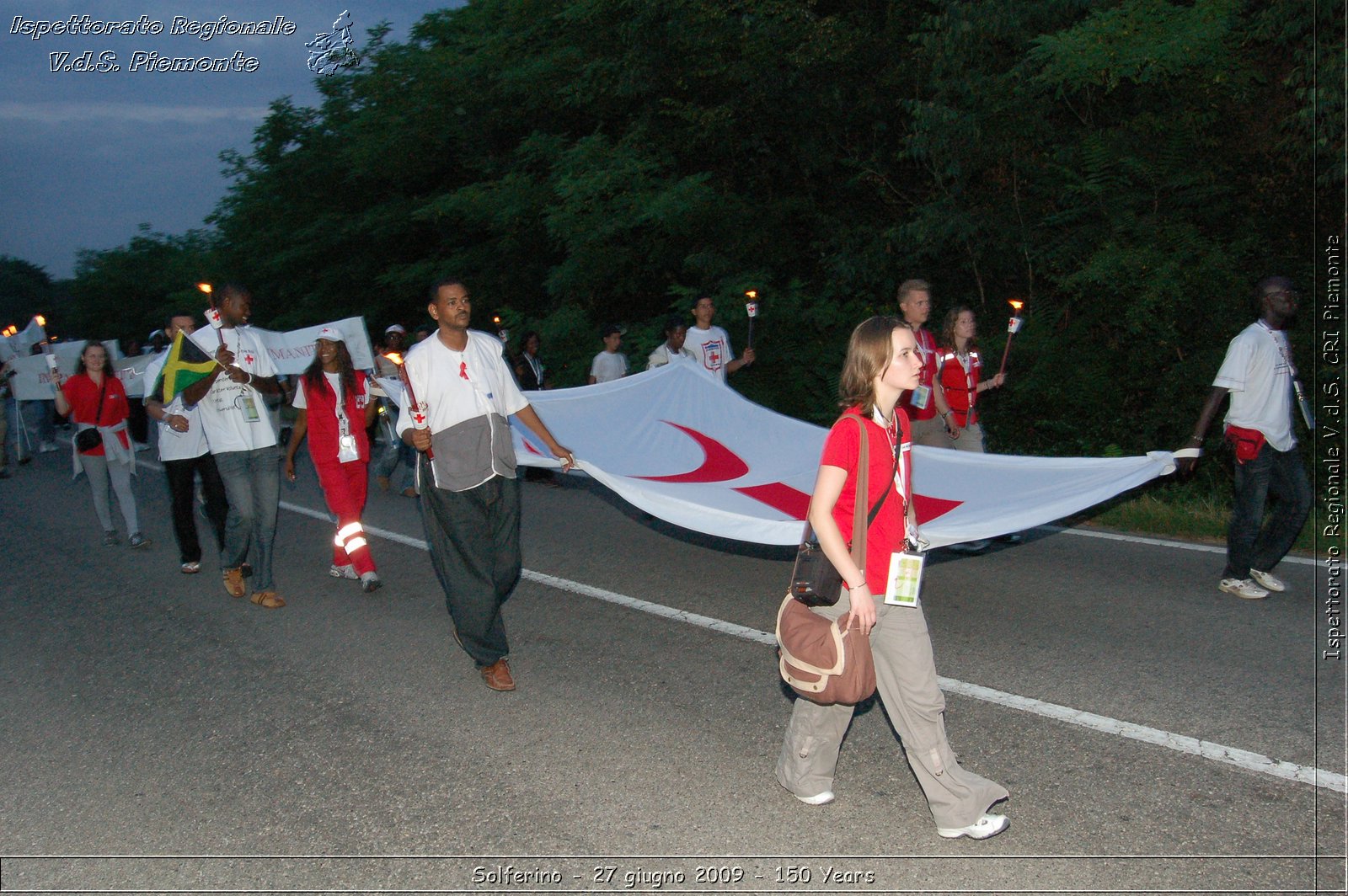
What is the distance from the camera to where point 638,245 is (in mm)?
18188

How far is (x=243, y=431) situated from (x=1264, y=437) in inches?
262

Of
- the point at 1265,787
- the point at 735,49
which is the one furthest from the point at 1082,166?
the point at 1265,787

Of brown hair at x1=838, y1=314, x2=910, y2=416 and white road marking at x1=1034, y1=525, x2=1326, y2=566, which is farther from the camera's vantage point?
white road marking at x1=1034, y1=525, x2=1326, y2=566

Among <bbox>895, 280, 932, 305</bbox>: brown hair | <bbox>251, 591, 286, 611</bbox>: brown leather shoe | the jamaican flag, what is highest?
<bbox>895, 280, 932, 305</bbox>: brown hair

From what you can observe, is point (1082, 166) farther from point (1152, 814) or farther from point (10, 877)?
point (10, 877)

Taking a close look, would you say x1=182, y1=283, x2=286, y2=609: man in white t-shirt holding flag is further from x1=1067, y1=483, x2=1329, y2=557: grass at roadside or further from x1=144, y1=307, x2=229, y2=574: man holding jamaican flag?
x1=1067, y1=483, x2=1329, y2=557: grass at roadside

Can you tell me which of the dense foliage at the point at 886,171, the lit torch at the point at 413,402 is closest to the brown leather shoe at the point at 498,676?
the lit torch at the point at 413,402

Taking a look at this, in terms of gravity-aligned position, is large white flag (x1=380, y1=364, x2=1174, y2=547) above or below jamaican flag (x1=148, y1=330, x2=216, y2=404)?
below

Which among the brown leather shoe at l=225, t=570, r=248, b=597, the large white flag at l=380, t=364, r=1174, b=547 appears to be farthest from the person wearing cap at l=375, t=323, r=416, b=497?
the brown leather shoe at l=225, t=570, r=248, b=597

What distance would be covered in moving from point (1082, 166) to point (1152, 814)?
1081cm

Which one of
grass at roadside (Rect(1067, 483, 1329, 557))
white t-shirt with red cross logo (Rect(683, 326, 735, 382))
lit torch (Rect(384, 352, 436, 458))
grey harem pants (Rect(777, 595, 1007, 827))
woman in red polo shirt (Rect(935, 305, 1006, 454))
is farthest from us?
white t-shirt with red cross logo (Rect(683, 326, 735, 382))

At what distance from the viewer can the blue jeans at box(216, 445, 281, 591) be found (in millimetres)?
7469

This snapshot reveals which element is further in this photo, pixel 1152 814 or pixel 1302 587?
pixel 1302 587

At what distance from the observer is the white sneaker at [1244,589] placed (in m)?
6.64
